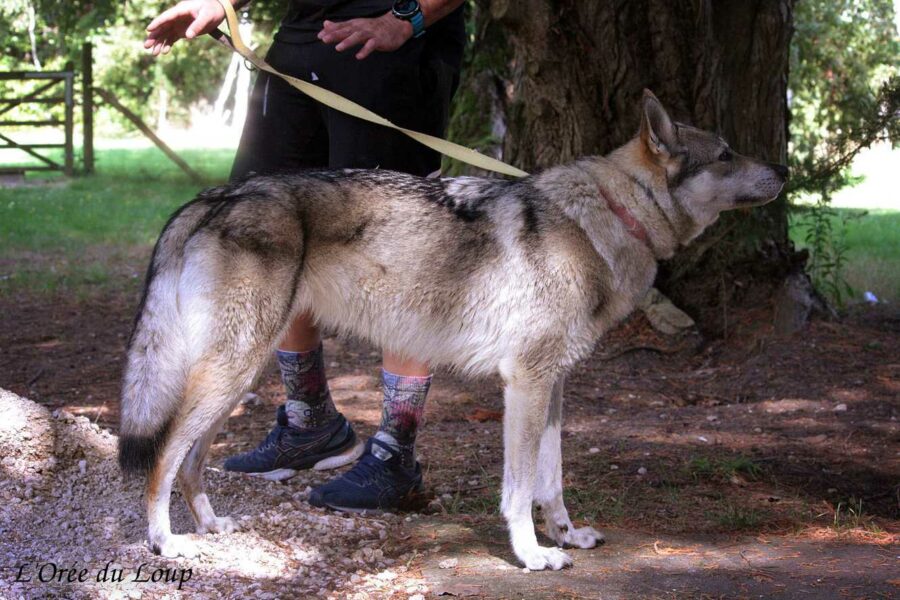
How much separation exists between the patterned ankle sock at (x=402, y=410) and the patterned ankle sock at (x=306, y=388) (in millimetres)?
447

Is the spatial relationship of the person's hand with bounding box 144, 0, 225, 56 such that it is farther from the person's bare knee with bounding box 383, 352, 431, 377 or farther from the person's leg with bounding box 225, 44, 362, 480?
the person's bare knee with bounding box 383, 352, 431, 377

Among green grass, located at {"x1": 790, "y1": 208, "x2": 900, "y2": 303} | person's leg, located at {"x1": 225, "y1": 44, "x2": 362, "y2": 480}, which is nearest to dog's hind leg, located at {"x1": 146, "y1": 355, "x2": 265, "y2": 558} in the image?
person's leg, located at {"x1": 225, "y1": 44, "x2": 362, "y2": 480}

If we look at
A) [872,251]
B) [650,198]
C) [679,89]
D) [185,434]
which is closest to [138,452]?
[185,434]

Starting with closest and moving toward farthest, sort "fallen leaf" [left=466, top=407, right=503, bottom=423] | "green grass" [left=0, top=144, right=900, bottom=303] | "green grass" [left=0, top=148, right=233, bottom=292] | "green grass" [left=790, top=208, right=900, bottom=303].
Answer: "fallen leaf" [left=466, top=407, right=503, bottom=423]
"green grass" [left=790, top=208, right=900, bottom=303]
"green grass" [left=0, top=144, right=900, bottom=303]
"green grass" [left=0, top=148, right=233, bottom=292]

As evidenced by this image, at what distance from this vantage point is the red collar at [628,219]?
12.4ft

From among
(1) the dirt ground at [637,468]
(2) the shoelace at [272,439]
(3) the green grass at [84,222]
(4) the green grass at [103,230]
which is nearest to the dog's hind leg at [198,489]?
(1) the dirt ground at [637,468]

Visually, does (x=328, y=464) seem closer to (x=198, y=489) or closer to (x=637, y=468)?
(x=198, y=489)

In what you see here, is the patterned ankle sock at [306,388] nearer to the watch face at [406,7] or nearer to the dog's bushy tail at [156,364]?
the dog's bushy tail at [156,364]

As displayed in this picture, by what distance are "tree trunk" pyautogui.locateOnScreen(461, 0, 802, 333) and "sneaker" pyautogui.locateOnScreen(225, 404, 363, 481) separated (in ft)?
8.87

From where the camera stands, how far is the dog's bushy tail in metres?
3.44

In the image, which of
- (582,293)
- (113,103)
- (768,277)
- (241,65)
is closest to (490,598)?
(582,293)

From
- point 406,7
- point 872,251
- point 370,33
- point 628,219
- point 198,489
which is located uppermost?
point 406,7

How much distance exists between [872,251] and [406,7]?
8.27 m

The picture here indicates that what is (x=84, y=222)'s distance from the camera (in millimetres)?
12281
